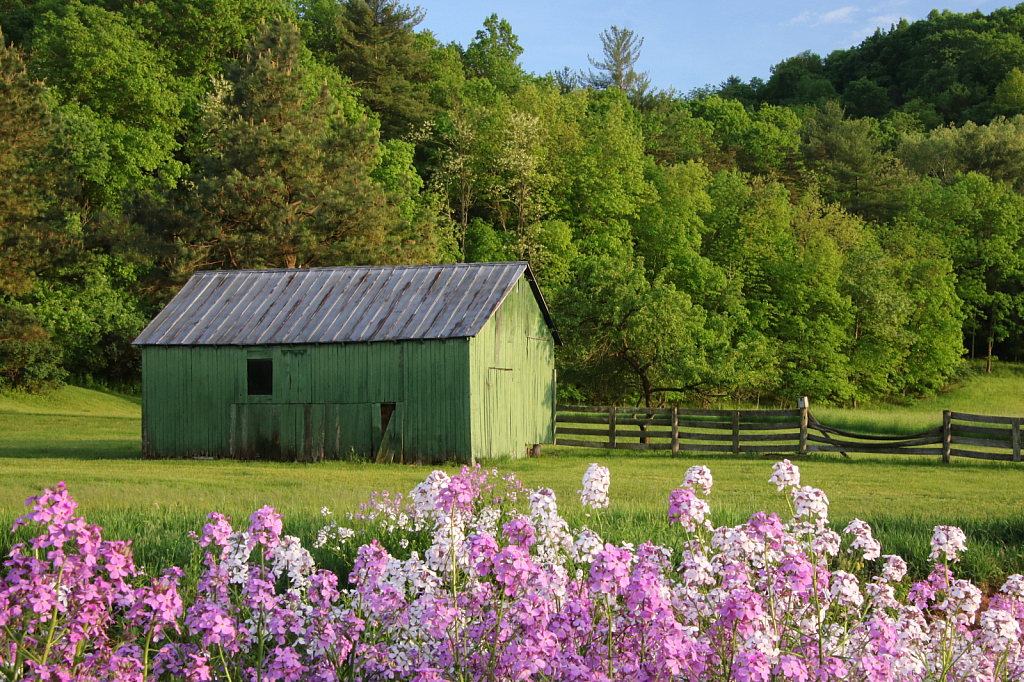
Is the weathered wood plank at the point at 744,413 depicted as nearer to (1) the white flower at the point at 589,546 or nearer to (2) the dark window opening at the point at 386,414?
(2) the dark window opening at the point at 386,414

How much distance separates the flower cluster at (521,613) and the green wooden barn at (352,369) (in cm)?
1607

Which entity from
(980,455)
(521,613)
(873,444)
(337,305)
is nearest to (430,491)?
(521,613)

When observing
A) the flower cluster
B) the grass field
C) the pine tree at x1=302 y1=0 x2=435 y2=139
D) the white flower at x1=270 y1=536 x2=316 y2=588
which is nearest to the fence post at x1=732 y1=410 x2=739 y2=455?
the grass field

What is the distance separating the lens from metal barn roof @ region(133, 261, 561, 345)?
2145 centimetres

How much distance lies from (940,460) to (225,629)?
67.3 ft

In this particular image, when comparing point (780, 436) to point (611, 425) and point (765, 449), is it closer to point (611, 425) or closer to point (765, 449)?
point (765, 449)

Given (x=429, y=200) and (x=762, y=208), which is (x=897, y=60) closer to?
(x=762, y=208)

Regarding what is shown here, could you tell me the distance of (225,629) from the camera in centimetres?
386

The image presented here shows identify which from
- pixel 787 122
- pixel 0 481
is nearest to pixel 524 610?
pixel 0 481

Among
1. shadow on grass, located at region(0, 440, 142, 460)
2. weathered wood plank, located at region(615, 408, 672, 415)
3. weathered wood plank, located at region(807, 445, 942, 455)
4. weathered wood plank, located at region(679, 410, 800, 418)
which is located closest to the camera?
weathered wood plank, located at region(807, 445, 942, 455)

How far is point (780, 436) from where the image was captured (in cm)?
2288

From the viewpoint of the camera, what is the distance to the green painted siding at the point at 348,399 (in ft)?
68.2

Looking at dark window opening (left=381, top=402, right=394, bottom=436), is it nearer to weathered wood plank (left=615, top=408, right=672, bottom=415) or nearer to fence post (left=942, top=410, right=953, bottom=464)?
weathered wood plank (left=615, top=408, right=672, bottom=415)

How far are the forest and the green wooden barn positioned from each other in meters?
7.39
